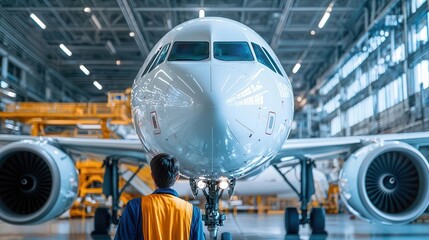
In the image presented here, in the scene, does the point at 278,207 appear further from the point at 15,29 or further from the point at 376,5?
the point at 15,29

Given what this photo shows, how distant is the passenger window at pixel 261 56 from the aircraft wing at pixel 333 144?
2209mm

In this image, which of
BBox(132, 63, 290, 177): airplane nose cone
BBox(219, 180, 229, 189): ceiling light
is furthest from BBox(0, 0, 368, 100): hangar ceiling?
BBox(132, 63, 290, 177): airplane nose cone

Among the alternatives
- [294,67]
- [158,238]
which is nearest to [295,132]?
[294,67]

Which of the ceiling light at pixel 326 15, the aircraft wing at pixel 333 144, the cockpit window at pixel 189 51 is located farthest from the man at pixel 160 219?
the ceiling light at pixel 326 15

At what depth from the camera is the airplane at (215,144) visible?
15.7ft

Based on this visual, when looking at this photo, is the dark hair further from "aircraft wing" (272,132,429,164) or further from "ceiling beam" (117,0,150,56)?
"ceiling beam" (117,0,150,56)

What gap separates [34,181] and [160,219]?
624 centimetres

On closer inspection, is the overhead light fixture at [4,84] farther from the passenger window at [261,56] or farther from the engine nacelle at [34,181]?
the passenger window at [261,56]

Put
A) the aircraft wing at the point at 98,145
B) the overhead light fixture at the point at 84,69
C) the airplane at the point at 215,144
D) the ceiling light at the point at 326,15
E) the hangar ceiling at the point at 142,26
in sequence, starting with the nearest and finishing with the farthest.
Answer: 1. the airplane at the point at 215,144
2. the aircraft wing at the point at 98,145
3. the hangar ceiling at the point at 142,26
4. the ceiling light at the point at 326,15
5. the overhead light fixture at the point at 84,69

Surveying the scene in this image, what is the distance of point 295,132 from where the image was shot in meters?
42.1

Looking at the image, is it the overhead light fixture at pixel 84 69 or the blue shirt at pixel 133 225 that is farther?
the overhead light fixture at pixel 84 69

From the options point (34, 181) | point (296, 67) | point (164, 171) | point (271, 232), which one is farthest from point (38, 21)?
point (164, 171)

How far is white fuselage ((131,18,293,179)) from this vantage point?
4660mm

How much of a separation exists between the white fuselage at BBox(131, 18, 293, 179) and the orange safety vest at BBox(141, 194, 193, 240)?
2154 mm
